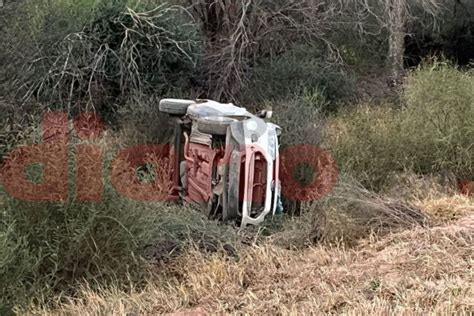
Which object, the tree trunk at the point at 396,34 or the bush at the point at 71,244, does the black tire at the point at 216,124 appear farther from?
the tree trunk at the point at 396,34

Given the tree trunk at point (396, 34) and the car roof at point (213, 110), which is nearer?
the car roof at point (213, 110)

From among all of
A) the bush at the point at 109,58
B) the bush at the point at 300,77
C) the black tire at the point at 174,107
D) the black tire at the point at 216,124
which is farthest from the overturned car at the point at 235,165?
the bush at the point at 300,77

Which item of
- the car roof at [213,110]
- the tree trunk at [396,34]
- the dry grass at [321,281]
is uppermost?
the tree trunk at [396,34]

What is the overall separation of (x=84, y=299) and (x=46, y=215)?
0.67m

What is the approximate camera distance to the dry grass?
13.3ft

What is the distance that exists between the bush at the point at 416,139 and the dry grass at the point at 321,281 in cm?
282

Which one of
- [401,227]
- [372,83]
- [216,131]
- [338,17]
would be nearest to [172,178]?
[216,131]

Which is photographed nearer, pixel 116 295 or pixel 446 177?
pixel 116 295

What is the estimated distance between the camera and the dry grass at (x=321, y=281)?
405cm

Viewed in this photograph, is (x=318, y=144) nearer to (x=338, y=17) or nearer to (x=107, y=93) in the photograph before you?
(x=107, y=93)

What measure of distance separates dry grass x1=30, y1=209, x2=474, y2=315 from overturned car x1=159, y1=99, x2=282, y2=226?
1066 mm

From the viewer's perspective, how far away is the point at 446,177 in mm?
8258

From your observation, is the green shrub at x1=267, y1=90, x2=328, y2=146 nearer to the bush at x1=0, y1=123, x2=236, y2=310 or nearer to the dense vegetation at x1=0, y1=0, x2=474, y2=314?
the dense vegetation at x1=0, y1=0, x2=474, y2=314

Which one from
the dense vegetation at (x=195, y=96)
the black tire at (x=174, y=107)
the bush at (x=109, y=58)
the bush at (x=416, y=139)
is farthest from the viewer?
the bush at (x=109, y=58)
